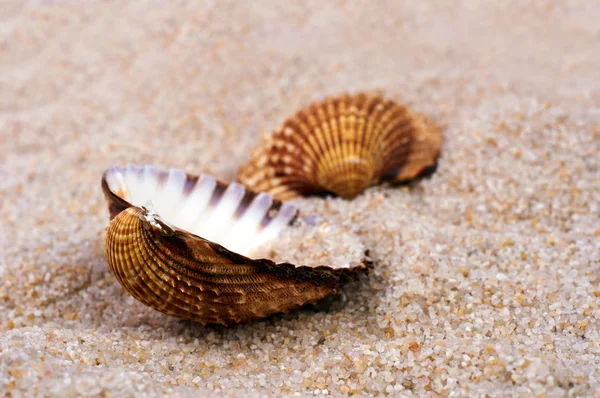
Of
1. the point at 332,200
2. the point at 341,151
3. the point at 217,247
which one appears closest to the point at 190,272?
the point at 217,247

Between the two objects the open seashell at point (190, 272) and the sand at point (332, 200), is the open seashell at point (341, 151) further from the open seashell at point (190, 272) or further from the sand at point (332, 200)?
the open seashell at point (190, 272)

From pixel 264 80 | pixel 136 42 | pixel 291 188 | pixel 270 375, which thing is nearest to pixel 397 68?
pixel 264 80

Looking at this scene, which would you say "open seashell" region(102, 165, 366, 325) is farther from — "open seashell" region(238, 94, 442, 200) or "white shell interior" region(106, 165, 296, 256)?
"open seashell" region(238, 94, 442, 200)

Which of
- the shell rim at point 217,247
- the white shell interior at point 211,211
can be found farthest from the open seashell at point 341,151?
the shell rim at point 217,247

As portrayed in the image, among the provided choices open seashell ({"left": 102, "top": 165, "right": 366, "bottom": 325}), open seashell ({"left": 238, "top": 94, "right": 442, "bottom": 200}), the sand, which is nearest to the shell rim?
open seashell ({"left": 102, "top": 165, "right": 366, "bottom": 325})

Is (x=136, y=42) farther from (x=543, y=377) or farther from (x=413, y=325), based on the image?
(x=543, y=377)
